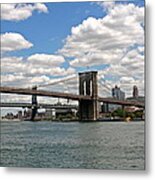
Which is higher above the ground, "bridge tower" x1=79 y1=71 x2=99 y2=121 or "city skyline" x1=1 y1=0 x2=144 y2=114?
"city skyline" x1=1 y1=0 x2=144 y2=114

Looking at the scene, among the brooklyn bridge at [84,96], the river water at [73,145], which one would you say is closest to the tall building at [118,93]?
the brooklyn bridge at [84,96]

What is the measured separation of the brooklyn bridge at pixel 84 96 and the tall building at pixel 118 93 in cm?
2

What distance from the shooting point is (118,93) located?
2.60m

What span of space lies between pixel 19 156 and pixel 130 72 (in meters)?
0.76

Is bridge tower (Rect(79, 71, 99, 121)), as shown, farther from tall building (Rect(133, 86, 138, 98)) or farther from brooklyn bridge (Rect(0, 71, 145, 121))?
tall building (Rect(133, 86, 138, 98))

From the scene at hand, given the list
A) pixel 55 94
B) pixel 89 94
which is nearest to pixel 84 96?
pixel 89 94

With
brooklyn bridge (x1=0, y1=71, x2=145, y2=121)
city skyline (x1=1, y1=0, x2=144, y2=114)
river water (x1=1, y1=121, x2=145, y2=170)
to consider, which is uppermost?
city skyline (x1=1, y1=0, x2=144, y2=114)

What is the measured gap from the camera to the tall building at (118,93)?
2586mm

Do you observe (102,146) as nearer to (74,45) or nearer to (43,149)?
(43,149)

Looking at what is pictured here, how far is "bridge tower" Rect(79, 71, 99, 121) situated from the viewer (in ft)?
8.58

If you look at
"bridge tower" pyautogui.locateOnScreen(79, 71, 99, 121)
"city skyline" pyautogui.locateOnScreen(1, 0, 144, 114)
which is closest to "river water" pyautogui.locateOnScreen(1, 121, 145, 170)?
"bridge tower" pyautogui.locateOnScreen(79, 71, 99, 121)

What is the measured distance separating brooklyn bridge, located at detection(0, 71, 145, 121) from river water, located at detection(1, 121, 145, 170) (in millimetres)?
70

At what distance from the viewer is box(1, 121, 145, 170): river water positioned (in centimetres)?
252

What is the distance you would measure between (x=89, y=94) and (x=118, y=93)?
0.16m
